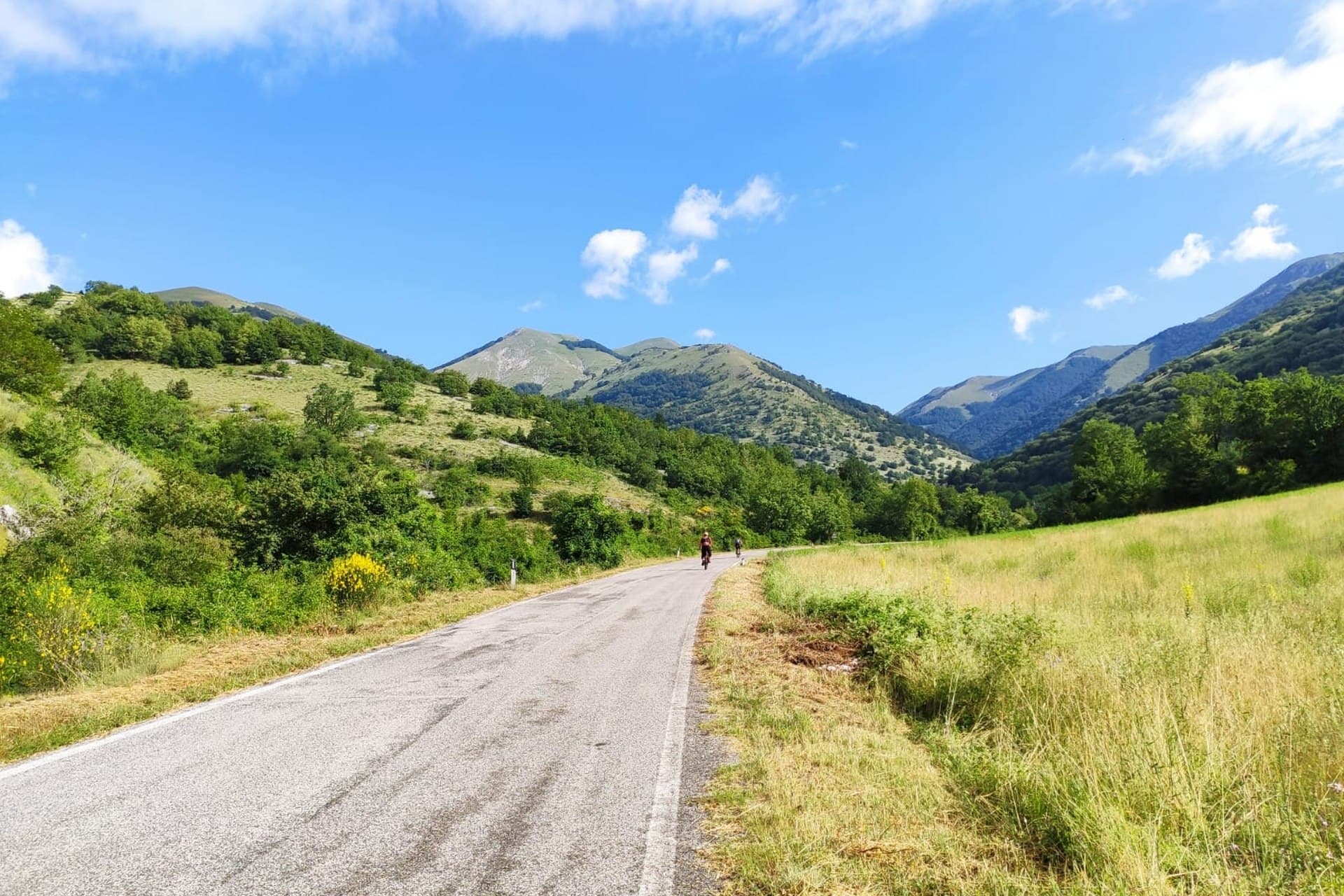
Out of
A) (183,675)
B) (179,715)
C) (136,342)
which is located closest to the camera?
(179,715)

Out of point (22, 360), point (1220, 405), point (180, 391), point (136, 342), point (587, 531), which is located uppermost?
point (136, 342)

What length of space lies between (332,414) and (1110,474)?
84.9 metres

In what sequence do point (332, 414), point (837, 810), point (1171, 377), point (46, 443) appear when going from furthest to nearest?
point (1171, 377), point (332, 414), point (46, 443), point (837, 810)

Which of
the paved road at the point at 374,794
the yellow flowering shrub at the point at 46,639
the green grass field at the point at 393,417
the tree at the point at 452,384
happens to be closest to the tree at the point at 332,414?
the green grass field at the point at 393,417

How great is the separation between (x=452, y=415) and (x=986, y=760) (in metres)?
84.0

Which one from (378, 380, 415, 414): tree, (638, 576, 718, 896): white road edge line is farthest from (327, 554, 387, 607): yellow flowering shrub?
(378, 380, 415, 414): tree

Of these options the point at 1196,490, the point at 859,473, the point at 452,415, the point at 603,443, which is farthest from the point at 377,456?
the point at 859,473

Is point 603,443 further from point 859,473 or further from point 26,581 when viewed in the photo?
point 26,581

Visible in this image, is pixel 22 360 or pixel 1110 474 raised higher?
pixel 22 360

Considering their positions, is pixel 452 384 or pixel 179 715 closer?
pixel 179 715

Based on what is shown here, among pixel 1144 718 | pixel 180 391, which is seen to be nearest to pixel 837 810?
pixel 1144 718

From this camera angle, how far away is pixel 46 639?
847 cm

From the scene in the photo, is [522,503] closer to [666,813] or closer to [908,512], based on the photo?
[666,813]

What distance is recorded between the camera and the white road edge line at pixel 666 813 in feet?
10.2
